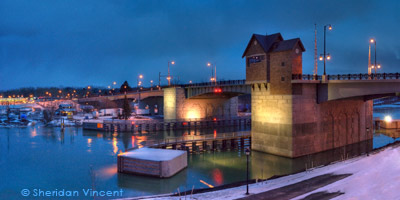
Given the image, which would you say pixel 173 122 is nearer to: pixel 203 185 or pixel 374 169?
pixel 203 185

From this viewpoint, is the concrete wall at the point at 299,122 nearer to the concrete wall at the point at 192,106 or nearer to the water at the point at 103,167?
the water at the point at 103,167

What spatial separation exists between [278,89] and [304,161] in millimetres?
9012

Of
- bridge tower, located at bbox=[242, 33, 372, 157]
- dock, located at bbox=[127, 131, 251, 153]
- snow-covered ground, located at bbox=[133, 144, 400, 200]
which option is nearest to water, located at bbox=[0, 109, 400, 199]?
bridge tower, located at bbox=[242, 33, 372, 157]

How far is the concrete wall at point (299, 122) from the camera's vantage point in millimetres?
34781

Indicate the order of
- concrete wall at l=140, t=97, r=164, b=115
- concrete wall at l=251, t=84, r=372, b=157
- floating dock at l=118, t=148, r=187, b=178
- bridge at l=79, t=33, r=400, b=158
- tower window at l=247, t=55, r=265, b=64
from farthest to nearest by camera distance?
concrete wall at l=140, t=97, r=164, b=115 → tower window at l=247, t=55, r=265, b=64 → concrete wall at l=251, t=84, r=372, b=157 → bridge at l=79, t=33, r=400, b=158 → floating dock at l=118, t=148, r=187, b=178

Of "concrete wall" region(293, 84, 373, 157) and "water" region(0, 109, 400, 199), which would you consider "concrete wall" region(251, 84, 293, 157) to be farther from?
"water" region(0, 109, 400, 199)

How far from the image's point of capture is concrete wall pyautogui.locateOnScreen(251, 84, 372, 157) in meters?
34.8

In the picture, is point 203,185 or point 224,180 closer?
point 203,185

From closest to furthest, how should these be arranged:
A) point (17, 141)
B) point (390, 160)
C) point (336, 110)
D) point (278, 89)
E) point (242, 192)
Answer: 1. point (242, 192)
2. point (390, 160)
3. point (278, 89)
4. point (336, 110)
5. point (17, 141)

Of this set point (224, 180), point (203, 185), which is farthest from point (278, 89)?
point (203, 185)

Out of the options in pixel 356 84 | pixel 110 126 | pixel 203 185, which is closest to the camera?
pixel 203 185

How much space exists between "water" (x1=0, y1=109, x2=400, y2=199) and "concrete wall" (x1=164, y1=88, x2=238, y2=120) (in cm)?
2041

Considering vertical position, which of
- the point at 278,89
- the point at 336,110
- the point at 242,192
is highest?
the point at 278,89

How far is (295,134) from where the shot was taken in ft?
114
